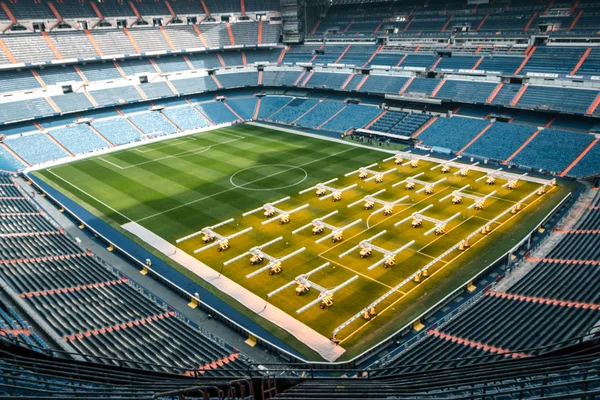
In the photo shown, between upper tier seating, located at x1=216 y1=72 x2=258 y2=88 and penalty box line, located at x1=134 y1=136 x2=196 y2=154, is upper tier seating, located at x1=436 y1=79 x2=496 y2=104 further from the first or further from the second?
penalty box line, located at x1=134 y1=136 x2=196 y2=154

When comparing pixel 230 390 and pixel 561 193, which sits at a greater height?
pixel 561 193

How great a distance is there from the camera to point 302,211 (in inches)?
1442

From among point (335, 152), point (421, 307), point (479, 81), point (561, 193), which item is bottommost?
point (421, 307)

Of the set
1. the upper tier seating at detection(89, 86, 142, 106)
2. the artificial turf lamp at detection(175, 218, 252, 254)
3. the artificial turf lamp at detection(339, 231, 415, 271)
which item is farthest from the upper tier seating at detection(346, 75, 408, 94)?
the artificial turf lamp at detection(175, 218, 252, 254)

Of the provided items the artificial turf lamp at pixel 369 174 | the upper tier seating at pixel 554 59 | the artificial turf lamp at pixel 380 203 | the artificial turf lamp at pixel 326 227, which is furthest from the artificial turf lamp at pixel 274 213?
the upper tier seating at pixel 554 59

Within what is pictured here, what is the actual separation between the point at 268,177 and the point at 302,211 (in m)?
9.58

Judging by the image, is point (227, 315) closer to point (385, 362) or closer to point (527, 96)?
point (385, 362)

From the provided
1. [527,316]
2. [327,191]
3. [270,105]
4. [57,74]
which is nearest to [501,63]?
[327,191]

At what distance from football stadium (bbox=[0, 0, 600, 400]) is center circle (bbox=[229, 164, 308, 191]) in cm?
44

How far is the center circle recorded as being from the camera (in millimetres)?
42625

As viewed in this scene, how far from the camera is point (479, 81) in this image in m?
55.3

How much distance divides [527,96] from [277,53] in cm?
4403

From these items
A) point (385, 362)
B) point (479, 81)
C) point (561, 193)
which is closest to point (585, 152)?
point (561, 193)

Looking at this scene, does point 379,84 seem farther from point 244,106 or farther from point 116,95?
point 116,95
